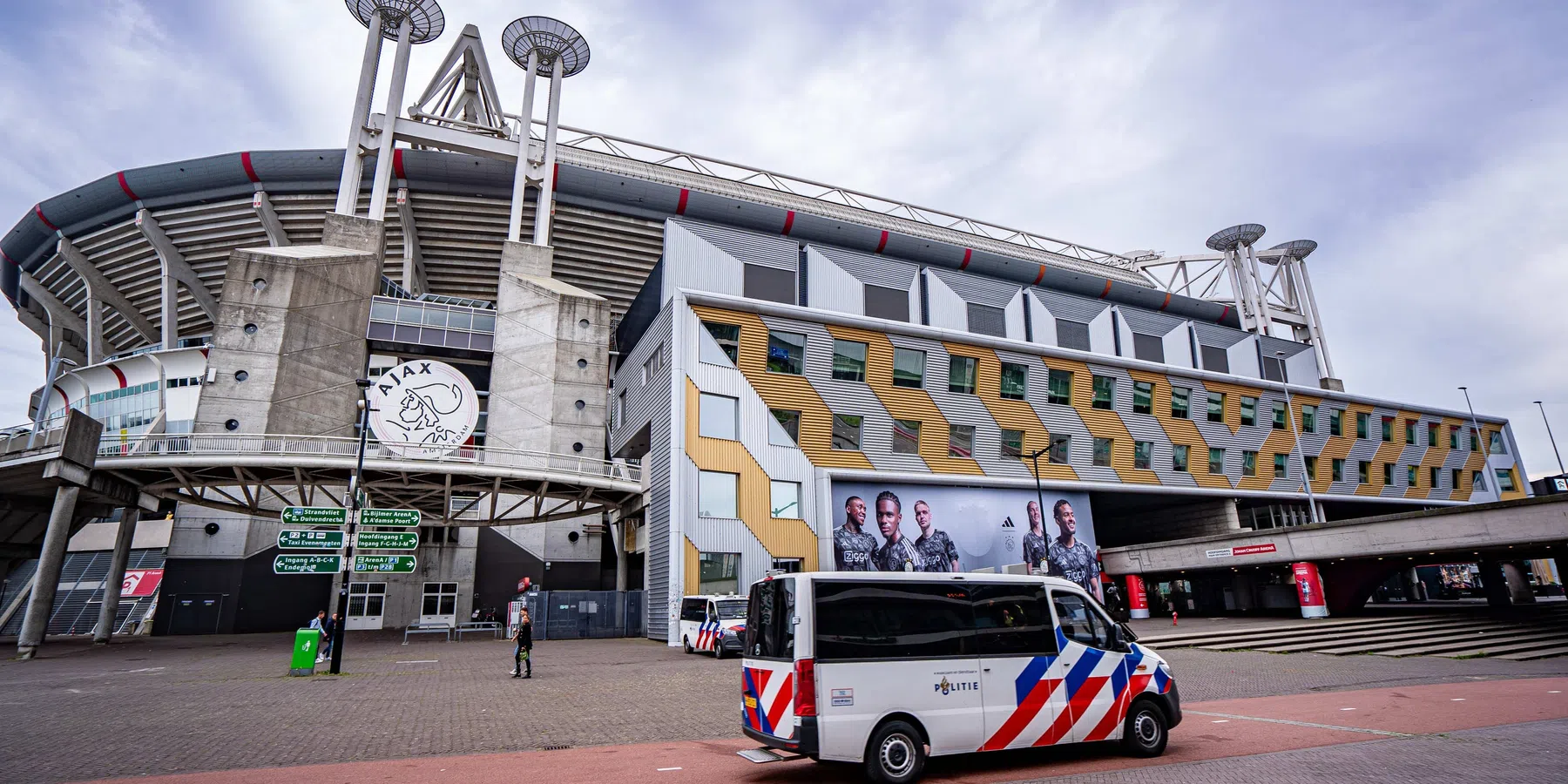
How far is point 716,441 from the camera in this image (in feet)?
101

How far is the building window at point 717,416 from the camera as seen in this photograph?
31.0m

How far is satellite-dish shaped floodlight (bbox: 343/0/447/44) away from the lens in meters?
49.4

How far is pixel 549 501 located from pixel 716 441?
Answer: 53.6 ft

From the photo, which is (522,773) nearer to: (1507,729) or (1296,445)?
(1507,729)

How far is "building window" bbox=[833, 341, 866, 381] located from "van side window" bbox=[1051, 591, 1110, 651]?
25988 millimetres

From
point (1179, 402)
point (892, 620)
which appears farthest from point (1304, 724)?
point (1179, 402)

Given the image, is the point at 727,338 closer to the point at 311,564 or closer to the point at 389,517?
the point at 389,517

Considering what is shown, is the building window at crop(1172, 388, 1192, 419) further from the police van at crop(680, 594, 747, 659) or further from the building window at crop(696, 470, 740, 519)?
the police van at crop(680, 594, 747, 659)

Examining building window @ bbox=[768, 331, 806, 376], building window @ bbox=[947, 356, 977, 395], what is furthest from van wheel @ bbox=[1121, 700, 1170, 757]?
building window @ bbox=[947, 356, 977, 395]

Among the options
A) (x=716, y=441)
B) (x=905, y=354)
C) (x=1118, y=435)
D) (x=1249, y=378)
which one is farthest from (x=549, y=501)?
(x=1249, y=378)

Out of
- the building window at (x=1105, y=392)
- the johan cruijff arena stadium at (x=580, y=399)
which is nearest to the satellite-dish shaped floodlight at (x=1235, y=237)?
the johan cruijff arena stadium at (x=580, y=399)

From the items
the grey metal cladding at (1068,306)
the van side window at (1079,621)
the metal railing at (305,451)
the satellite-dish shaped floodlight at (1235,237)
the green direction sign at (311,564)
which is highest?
the satellite-dish shaped floodlight at (1235,237)

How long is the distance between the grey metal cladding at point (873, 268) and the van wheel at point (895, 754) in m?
32.0

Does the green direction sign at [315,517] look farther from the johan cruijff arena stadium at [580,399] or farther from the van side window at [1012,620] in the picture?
the van side window at [1012,620]
